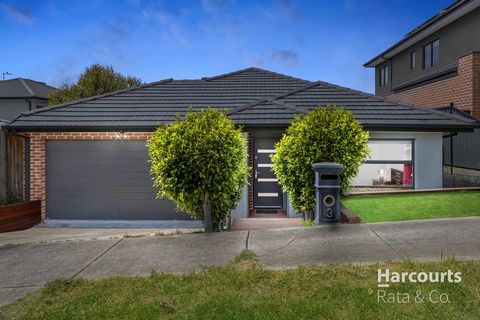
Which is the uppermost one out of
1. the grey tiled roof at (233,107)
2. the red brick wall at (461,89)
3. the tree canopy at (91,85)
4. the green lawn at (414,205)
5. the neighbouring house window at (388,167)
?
the tree canopy at (91,85)

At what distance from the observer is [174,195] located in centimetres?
843

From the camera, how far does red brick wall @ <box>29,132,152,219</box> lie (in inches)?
508

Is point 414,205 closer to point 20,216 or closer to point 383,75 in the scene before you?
point 20,216

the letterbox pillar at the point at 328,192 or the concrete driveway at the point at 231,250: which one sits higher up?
the letterbox pillar at the point at 328,192

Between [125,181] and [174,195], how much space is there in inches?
198

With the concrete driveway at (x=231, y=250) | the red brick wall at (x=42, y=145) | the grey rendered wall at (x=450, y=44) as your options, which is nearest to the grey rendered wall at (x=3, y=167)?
the red brick wall at (x=42, y=145)

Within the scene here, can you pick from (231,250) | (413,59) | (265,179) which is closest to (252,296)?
(231,250)

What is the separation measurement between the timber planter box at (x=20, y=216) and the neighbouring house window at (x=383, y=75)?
28017mm

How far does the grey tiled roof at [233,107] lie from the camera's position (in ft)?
42.0

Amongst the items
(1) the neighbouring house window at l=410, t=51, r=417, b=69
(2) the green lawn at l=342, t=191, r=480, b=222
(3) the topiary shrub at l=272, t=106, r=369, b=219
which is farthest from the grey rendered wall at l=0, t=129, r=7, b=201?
(1) the neighbouring house window at l=410, t=51, r=417, b=69

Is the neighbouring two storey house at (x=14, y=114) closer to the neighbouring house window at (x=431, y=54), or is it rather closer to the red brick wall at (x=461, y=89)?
the red brick wall at (x=461, y=89)

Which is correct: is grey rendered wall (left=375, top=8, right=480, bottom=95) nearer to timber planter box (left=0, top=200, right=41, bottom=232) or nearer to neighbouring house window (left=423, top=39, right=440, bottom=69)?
neighbouring house window (left=423, top=39, right=440, bottom=69)

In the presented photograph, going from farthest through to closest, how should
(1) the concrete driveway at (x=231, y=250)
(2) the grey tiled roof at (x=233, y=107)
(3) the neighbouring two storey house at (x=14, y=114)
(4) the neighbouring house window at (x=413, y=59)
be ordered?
1. (4) the neighbouring house window at (x=413, y=59)
2. (2) the grey tiled roof at (x=233, y=107)
3. (3) the neighbouring two storey house at (x=14, y=114)
4. (1) the concrete driveway at (x=231, y=250)

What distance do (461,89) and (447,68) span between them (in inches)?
162
